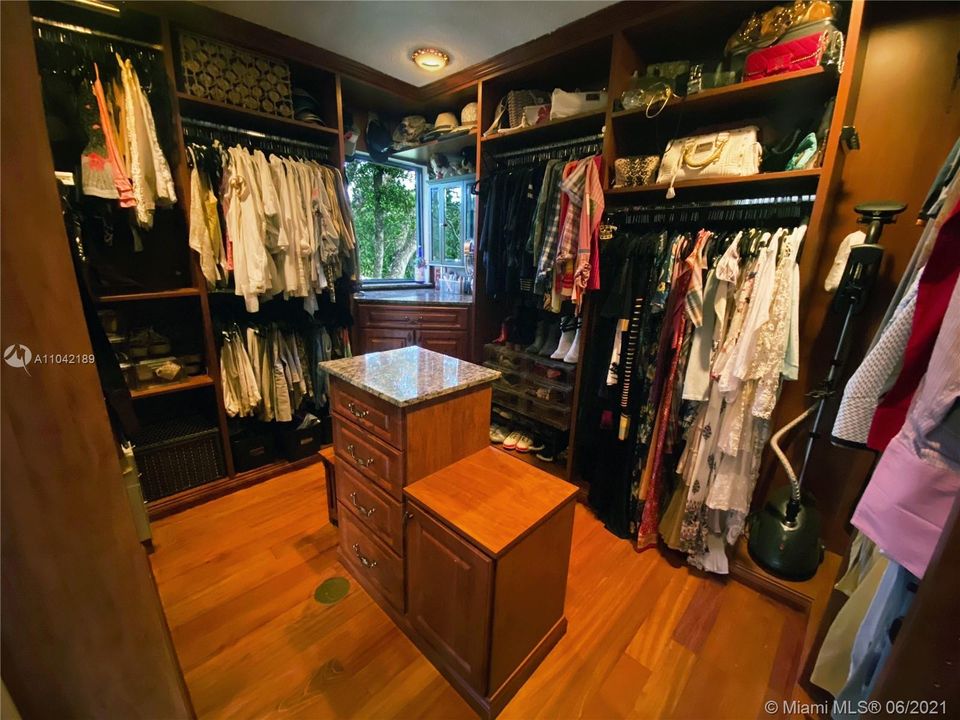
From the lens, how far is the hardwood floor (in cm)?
124

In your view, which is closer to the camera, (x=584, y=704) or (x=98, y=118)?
(x=584, y=704)

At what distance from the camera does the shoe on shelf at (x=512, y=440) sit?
101 inches

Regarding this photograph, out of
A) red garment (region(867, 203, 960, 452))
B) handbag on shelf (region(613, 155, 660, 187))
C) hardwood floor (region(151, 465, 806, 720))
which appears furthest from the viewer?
handbag on shelf (region(613, 155, 660, 187))

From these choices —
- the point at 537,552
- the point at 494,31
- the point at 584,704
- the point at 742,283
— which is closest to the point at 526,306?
the point at 742,283

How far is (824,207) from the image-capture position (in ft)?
4.53

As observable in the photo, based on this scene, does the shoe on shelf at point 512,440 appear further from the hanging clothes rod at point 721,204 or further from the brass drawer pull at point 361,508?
the hanging clothes rod at point 721,204

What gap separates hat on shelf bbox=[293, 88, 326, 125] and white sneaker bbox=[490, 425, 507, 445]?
2.21 metres

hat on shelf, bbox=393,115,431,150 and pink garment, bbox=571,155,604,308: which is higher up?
hat on shelf, bbox=393,115,431,150

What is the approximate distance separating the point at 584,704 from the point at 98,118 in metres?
2.83

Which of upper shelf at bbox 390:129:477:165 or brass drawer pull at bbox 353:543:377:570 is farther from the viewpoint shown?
upper shelf at bbox 390:129:477:165

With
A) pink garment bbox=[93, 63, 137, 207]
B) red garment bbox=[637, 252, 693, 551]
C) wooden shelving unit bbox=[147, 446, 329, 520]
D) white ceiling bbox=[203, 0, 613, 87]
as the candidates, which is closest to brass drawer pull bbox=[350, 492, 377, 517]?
wooden shelving unit bbox=[147, 446, 329, 520]

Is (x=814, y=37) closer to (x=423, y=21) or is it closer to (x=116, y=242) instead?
(x=423, y=21)

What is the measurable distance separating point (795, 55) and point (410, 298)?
219cm

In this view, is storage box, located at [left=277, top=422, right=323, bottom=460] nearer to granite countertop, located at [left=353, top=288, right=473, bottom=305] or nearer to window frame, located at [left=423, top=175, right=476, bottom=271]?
granite countertop, located at [left=353, top=288, right=473, bottom=305]
